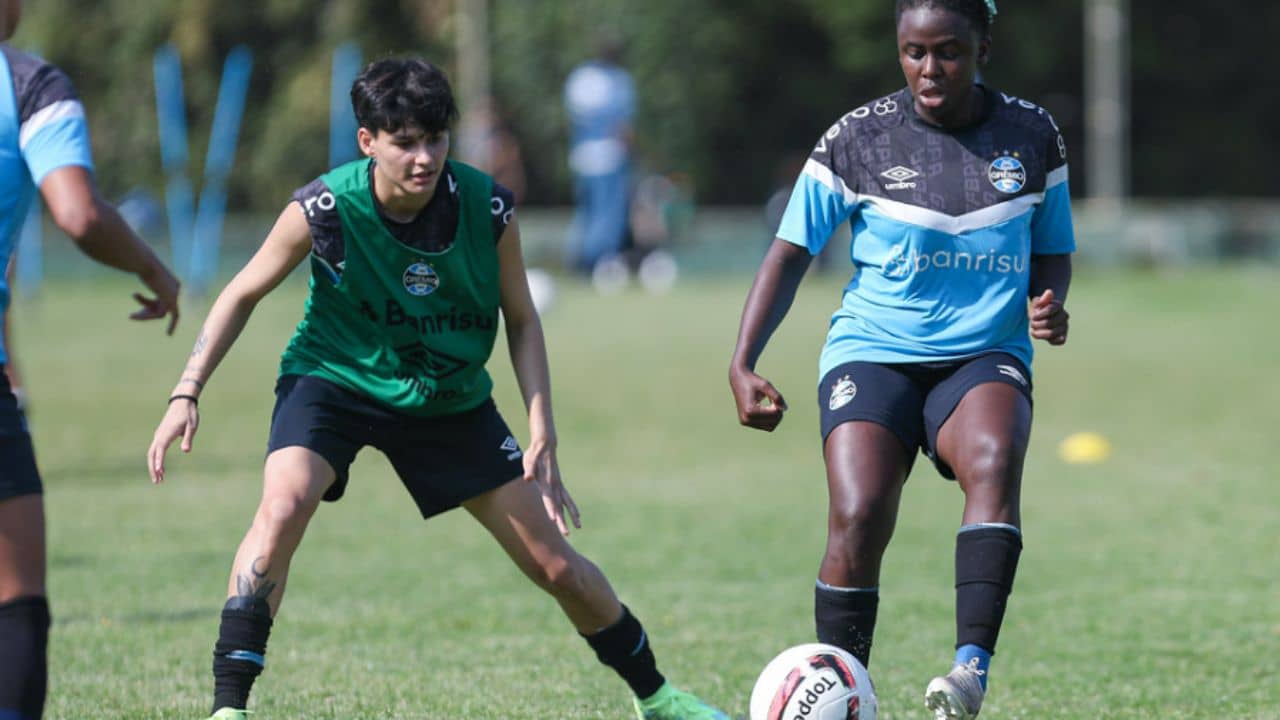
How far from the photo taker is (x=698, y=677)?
5785mm

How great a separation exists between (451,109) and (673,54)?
30027 mm

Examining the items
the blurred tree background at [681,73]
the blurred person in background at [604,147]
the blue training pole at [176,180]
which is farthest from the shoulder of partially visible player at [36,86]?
the blurred tree background at [681,73]

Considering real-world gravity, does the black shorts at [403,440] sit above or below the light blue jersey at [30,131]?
below

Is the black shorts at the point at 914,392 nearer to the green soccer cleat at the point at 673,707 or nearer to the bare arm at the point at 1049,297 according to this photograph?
the bare arm at the point at 1049,297

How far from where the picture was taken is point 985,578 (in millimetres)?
4527

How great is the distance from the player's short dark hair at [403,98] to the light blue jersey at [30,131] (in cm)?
93

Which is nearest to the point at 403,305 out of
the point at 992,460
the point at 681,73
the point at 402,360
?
the point at 402,360

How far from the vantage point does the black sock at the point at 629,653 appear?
4977mm

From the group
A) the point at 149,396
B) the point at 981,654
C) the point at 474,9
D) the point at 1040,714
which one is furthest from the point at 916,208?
the point at 474,9

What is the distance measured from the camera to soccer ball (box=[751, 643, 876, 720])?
445 cm

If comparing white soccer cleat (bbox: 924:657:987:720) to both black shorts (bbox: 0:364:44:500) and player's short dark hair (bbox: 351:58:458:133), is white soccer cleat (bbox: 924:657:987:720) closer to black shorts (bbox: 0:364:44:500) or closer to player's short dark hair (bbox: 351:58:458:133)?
player's short dark hair (bbox: 351:58:458:133)

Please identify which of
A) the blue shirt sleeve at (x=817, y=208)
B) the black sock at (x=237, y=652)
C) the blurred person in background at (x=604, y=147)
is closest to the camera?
the black sock at (x=237, y=652)

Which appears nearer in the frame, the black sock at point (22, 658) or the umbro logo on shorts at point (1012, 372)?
the black sock at point (22, 658)

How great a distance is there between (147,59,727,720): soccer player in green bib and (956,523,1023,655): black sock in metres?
0.87
